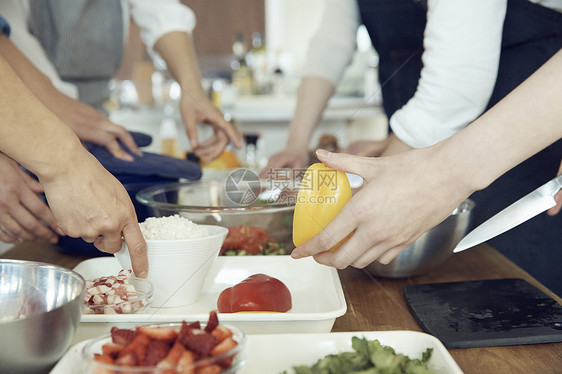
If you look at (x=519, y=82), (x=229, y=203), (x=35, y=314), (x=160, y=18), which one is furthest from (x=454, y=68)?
(x=160, y=18)

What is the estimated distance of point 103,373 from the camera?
0.45 m

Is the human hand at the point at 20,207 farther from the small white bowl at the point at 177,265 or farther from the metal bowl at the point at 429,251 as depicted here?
the metal bowl at the point at 429,251

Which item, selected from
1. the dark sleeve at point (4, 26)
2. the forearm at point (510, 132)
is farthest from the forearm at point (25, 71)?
the forearm at point (510, 132)

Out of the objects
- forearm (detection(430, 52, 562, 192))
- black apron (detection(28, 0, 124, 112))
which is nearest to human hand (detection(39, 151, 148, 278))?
forearm (detection(430, 52, 562, 192))

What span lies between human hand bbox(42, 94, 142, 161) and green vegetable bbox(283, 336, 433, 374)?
58 cm

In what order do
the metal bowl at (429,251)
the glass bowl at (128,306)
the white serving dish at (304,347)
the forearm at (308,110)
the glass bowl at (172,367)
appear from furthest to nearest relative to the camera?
the forearm at (308,110) < the metal bowl at (429,251) < the glass bowl at (128,306) < the white serving dish at (304,347) < the glass bowl at (172,367)

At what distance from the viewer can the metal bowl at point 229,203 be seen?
2.89ft

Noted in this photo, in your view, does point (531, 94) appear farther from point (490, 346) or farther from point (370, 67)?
point (370, 67)

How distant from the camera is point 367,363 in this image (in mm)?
529

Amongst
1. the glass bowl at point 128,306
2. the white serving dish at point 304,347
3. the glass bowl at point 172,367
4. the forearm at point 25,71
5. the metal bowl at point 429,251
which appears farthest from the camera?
the forearm at point 25,71

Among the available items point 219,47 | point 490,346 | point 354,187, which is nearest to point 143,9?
point 354,187

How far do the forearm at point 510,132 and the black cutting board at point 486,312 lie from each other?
0.60ft

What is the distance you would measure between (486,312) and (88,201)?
523 mm

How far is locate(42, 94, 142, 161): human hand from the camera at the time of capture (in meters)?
0.97
